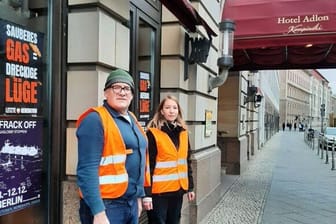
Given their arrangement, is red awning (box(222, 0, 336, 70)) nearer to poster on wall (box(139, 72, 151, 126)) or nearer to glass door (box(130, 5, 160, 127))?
glass door (box(130, 5, 160, 127))

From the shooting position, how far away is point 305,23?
312 inches

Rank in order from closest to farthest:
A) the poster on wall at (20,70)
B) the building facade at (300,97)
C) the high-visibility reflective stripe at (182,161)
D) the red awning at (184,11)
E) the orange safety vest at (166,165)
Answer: the poster on wall at (20,70)
the orange safety vest at (166,165)
the high-visibility reflective stripe at (182,161)
the red awning at (184,11)
the building facade at (300,97)

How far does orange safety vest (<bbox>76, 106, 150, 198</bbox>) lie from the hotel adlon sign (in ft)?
20.8

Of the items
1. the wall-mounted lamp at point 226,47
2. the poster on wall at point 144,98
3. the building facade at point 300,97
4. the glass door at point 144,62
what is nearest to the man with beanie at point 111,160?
the glass door at point 144,62

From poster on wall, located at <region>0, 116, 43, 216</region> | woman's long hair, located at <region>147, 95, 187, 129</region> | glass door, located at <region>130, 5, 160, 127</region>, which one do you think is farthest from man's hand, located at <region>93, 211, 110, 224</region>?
glass door, located at <region>130, 5, 160, 127</region>

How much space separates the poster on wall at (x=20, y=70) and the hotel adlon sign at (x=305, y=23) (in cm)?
593

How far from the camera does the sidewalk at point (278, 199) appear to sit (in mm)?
6672

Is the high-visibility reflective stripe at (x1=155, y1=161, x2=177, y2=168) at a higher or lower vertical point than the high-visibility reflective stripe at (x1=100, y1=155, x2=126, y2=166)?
lower

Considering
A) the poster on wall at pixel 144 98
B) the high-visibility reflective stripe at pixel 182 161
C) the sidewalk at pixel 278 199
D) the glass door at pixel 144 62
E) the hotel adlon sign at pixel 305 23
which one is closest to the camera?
the high-visibility reflective stripe at pixel 182 161

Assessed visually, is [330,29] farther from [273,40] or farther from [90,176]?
[90,176]

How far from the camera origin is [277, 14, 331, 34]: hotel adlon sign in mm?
7723

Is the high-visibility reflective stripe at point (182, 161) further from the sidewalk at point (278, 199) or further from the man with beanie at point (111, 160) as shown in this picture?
the sidewalk at point (278, 199)

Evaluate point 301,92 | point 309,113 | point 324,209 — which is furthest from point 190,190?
point 309,113

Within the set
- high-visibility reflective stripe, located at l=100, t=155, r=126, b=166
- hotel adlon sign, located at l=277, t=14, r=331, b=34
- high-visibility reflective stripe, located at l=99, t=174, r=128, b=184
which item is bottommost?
high-visibility reflective stripe, located at l=99, t=174, r=128, b=184
